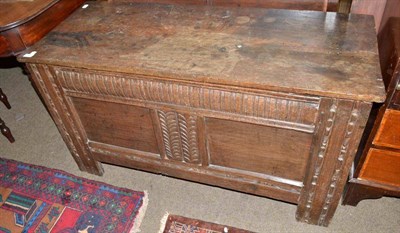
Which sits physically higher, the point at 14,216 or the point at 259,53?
the point at 259,53

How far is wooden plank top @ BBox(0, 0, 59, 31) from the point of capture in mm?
1574

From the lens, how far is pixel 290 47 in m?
1.40

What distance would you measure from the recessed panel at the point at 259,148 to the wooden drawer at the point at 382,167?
34 cm

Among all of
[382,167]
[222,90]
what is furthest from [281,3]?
[382,167]

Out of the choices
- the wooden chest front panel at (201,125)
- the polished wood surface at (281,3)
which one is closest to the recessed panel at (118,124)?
the wooden chest front panel at (201,125)

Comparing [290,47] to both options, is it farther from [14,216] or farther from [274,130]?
[14,216]

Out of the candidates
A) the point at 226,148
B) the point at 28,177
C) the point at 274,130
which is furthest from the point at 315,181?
the point at 28,177

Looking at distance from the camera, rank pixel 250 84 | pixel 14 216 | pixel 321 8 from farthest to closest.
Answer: pixel 14 216 < pixel 321 8 < pixel 250 84

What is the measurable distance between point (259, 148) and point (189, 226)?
0.64 m

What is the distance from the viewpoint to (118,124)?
1.73 metres

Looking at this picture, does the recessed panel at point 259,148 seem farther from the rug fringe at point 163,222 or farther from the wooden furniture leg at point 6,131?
→ the wooden furniture leg at point 6,131

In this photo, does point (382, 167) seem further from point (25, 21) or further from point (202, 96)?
point (25, 21)

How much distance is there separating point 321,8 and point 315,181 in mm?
918

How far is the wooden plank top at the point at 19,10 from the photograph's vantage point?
1.57m
